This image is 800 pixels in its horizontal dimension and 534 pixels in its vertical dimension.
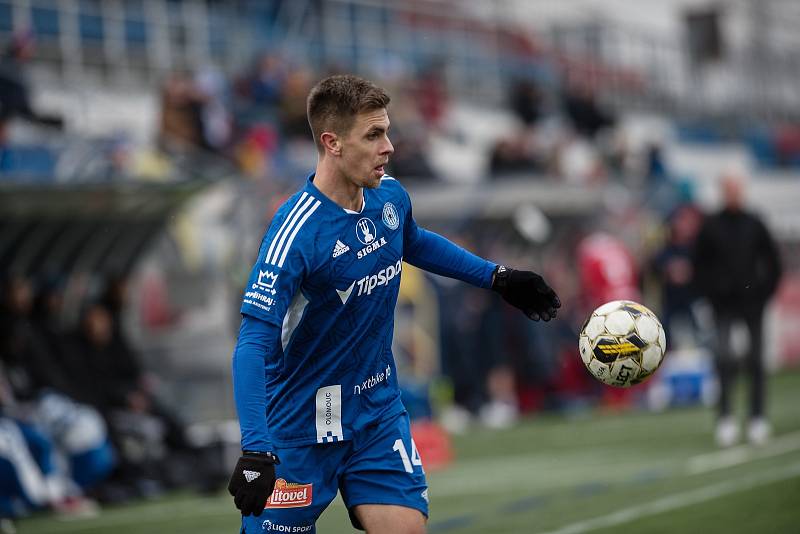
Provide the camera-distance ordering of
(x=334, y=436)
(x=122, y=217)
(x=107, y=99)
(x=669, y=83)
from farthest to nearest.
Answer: (x=669, y=83), (x=107, y=99), (x=122, y=217), (x=334, y=436)

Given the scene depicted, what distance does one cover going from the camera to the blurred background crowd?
1184cm

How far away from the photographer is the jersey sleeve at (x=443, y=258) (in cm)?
579

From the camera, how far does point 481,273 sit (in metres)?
5.86

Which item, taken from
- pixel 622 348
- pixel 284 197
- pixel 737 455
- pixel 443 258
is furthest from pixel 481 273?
pixel 284 197

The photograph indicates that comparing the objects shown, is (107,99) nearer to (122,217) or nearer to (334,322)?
(122,217)

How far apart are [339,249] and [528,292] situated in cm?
101

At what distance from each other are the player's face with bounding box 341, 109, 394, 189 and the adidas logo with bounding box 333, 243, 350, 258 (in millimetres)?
248

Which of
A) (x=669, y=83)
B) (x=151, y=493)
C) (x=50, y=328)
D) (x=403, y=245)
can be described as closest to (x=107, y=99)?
(x=50, y=328)

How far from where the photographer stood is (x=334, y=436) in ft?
17.2

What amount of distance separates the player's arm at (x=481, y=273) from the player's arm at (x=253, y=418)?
101cm

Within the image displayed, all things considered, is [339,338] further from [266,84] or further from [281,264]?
[266,84]

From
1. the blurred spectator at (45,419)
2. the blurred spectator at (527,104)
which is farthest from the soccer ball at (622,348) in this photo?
the blurred spectator at (527,104)

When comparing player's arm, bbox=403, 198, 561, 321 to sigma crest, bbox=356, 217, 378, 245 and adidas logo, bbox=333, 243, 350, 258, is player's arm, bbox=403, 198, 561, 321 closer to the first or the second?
sigma crest, bbox=356, 217, 378, 245

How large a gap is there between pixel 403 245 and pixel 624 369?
3.85 ft
